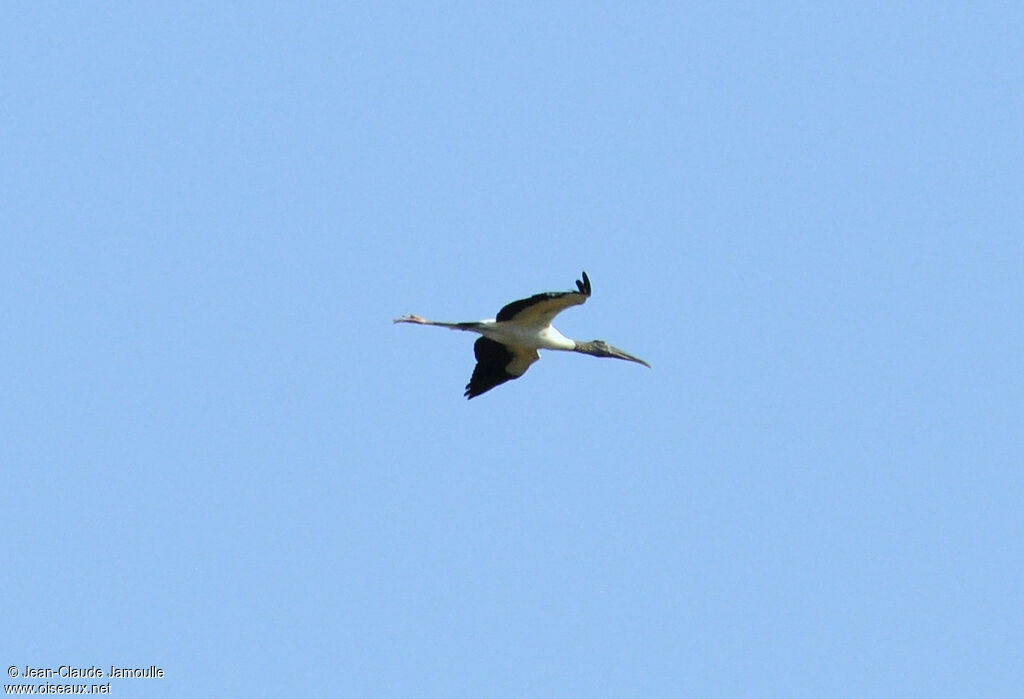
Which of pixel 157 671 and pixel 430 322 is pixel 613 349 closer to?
pixel 430 322

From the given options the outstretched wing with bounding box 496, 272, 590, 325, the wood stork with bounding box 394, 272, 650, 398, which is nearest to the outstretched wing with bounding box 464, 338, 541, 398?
the wood stork with bounding box 394, 272, 650, 398

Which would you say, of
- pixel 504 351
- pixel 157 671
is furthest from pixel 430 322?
pixel 157 671

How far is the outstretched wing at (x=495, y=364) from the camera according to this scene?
109 ft

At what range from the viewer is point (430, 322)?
3200cm

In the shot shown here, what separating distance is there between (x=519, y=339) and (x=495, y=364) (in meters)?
1.28

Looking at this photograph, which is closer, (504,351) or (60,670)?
(60,670)

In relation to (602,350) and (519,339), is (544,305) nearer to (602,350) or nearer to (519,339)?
(519,339)

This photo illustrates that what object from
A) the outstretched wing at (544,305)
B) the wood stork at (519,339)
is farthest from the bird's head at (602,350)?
the outstretched wing at (544,305)

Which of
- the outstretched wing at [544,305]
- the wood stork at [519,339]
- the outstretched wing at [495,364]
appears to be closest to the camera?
the outstretched wing at [544,305]

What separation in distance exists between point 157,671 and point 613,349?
10.3 meters

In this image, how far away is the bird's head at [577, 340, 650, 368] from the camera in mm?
33406

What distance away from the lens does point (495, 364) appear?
33.4 meters

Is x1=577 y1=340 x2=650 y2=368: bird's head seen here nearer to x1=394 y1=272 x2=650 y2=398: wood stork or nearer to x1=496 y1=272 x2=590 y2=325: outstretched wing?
x1=394 y1=272 x2=650 y2=398: wood stork

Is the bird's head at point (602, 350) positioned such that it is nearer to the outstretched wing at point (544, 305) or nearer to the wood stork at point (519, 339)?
the wood stork at point (519, 339)
